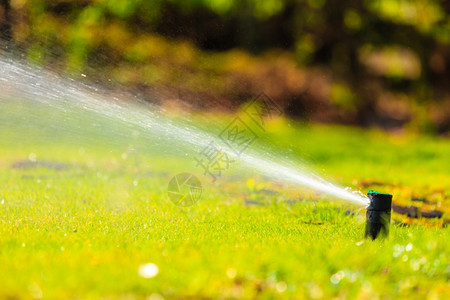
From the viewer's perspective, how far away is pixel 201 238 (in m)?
4.43

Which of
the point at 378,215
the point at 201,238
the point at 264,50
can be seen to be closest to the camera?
the point at 378,215

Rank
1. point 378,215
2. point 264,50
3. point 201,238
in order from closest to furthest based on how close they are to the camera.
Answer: point 378,215 < point 201,238 < point 264,50

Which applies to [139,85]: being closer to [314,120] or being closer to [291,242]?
[314,120]

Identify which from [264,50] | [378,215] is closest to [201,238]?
[378,215]

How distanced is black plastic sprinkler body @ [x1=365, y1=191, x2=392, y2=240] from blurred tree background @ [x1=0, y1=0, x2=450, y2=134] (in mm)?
8424

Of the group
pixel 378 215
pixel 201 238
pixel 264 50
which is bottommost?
pixel 201 238

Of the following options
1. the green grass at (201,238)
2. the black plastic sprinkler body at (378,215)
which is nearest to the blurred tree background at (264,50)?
the green grass at (201,238)

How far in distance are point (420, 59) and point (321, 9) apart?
2375mm

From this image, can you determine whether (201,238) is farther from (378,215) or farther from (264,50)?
(264,50)

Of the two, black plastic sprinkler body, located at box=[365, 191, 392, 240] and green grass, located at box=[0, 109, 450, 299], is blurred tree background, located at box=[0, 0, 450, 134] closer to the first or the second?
green grass, located at box=[0, 109, 450, 299]

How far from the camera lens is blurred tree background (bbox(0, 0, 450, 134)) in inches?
503

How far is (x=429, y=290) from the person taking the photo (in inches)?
143

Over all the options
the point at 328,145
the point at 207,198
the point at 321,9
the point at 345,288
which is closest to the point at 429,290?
the point at 345,288

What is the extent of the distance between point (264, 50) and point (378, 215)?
10.6m
